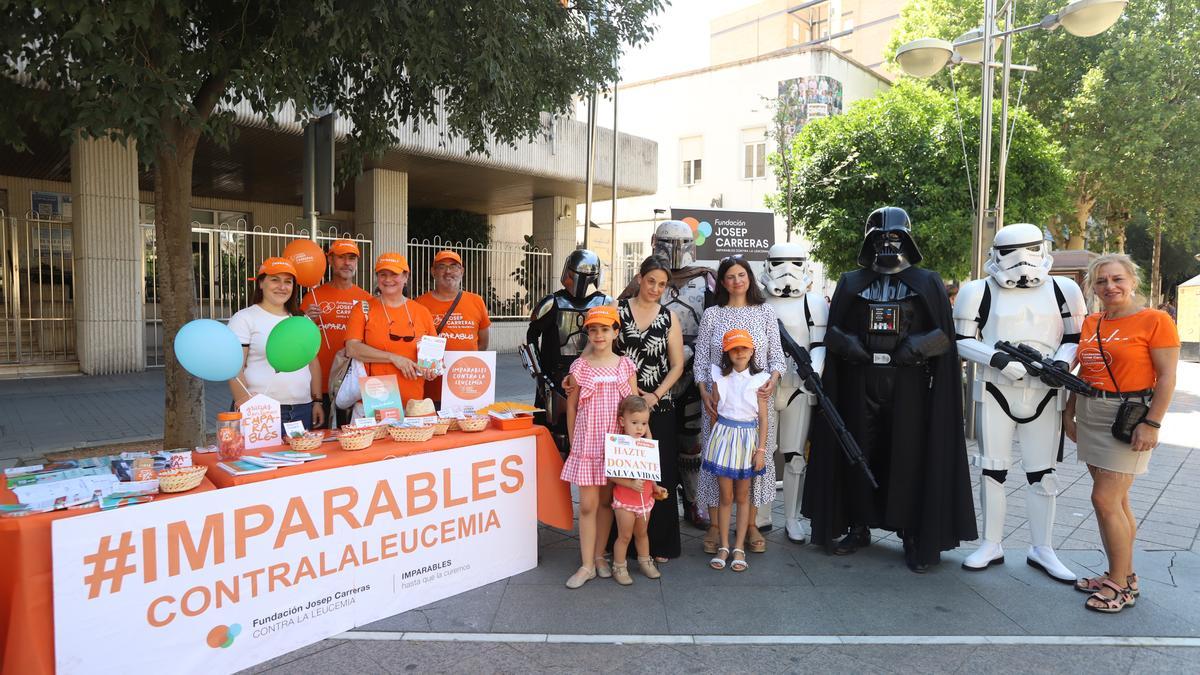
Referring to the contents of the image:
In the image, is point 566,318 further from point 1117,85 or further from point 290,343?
point 1117,85

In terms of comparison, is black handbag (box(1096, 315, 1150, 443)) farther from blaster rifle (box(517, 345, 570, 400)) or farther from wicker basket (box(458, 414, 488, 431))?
wicker basket (box(458, 414, 488, 431))

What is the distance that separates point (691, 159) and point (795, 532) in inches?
1014

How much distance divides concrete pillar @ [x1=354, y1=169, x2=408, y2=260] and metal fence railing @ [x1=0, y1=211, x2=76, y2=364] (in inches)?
191

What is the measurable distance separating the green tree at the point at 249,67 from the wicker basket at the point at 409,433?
1.98 m

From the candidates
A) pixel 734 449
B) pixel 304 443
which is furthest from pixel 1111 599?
pixel 304 443

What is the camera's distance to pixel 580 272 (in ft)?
14.6

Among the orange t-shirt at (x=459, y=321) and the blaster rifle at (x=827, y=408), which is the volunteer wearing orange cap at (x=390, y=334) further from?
the blaster rifle at (x=827, y=408)

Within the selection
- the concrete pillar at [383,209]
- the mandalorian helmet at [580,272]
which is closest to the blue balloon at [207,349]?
the mandalorian helmet at [580,272]

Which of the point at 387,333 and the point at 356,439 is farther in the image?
the point at 387,333

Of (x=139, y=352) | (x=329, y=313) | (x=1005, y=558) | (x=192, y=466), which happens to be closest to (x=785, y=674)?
(x=1005, y=558)

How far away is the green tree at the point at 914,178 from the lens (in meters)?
12.9

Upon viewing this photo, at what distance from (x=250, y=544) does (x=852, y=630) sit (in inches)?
113

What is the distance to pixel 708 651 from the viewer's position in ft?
10.6

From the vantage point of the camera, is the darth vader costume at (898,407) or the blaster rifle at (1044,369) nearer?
the blaster rifle at (1044,369)
